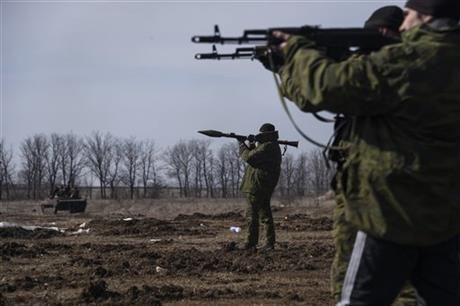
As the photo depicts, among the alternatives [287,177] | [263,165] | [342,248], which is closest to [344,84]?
[342,248]

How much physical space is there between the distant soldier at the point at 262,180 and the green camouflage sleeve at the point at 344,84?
9998 millimetres

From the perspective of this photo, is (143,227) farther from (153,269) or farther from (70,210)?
(70,210)

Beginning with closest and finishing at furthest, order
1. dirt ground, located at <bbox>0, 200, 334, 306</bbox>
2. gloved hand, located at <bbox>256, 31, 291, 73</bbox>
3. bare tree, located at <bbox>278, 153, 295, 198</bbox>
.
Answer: gloved hand, located at <bbox>256, 31, 291, 73</bbox>, dirt ground, located at <bbox>0, 200, 334, 306</bbox>, bare tree, located at <bbox>278, 153, 295, 198</bbox>

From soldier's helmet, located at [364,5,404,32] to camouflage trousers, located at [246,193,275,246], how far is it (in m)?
9.61

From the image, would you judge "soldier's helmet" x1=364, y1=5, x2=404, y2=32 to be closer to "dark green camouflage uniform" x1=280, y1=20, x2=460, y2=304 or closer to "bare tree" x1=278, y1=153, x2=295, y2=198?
"dark green camouflage uniform" x1=280, y1=20, x2=460, y2=304

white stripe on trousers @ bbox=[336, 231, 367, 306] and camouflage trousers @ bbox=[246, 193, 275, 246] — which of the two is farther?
camouflage trousers @ bbox=[246, 193, 275, 246]

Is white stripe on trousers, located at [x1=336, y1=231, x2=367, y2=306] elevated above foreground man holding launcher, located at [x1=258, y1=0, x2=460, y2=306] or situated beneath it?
situated beneath

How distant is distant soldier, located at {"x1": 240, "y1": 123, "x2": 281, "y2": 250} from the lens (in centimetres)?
1352

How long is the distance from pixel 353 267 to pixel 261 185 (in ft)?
32.9

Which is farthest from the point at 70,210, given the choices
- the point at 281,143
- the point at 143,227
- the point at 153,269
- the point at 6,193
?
the point at 6,193

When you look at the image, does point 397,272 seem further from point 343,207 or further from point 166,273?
point 166,273

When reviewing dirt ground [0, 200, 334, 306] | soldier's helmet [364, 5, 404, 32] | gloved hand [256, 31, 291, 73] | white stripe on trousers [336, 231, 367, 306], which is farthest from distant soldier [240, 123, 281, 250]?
white stripe on trousers [336, 231, 367, 306]

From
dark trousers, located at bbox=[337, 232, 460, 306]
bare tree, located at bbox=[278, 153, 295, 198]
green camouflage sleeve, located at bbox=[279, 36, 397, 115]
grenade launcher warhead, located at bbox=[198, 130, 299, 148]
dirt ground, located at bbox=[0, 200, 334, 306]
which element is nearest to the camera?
green camouflage sleeve, located at bbox=[279, 36, 397, 115]

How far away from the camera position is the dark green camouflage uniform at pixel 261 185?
532 inches
